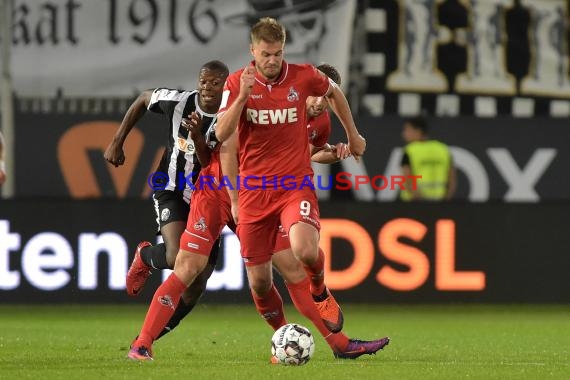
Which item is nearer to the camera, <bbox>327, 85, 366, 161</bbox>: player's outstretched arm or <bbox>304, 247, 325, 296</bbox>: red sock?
<bbox>304, 247, 325, 296</bbox>: red sock

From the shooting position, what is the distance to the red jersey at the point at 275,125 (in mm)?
8719

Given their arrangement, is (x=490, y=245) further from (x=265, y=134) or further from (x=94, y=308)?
(x=265, y=134)

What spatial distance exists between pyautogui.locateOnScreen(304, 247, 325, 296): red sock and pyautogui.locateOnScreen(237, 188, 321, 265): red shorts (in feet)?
0.64

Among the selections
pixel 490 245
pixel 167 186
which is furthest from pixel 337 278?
pixel 167 186

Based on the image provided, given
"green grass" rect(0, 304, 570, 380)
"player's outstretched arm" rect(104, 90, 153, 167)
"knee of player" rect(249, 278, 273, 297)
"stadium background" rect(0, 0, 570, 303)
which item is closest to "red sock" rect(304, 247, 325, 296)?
"knee of player" rect(249, 278, 273, 297)

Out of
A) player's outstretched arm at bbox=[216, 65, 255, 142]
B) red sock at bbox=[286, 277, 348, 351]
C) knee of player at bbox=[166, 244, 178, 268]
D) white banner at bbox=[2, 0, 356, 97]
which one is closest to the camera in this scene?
player's outstretched arm at bbox=[216, 65, 255, 142]

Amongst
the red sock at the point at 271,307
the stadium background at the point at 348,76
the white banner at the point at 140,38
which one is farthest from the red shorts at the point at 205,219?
the white banner at the point at 140,38

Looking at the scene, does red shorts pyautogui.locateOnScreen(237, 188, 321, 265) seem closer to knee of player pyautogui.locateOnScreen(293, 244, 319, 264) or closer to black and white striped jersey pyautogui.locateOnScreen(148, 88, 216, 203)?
knee of player pyautogui.locateOnScreen(293, 244, 319, 264)

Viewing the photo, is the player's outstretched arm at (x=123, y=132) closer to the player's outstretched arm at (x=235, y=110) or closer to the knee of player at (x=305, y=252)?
the player's outstretched arm at (x=235, y=110)

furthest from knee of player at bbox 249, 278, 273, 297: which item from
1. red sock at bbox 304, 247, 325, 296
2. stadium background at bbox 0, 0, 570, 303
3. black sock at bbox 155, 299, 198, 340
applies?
stadium background at bbox 0, 0, 570, 303

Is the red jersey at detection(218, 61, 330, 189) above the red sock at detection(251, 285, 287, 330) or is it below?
above

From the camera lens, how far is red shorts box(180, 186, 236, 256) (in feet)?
29.9

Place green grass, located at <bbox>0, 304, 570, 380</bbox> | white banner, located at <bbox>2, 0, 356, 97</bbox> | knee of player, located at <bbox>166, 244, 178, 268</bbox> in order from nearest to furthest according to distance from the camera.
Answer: green grass, located at <bbox>0, 304, 570, 380</bbox>, knee of player, located at <bbox>166, 244, 178, 268</bbox>, white banner, located at <bbox>2, 0, 356, 97</bbox>

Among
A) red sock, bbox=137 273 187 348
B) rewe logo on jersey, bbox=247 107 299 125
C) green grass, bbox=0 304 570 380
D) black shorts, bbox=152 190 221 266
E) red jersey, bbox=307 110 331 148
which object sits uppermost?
rewe logo on jersey, bbox=247 107 299 125
